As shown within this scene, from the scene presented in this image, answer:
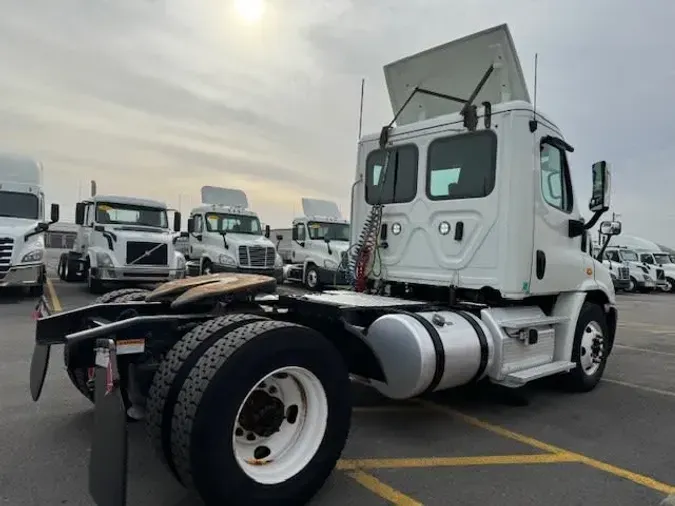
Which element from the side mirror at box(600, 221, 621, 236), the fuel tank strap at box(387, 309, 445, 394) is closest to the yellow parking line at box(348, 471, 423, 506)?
the fuel tank strap at box(387, 309, 445, 394)

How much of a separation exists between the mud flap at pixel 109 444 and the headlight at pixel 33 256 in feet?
36.9

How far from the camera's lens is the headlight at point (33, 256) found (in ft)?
40.6

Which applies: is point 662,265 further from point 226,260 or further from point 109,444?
point 109,444

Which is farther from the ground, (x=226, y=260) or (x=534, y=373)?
(x=226, y=260)

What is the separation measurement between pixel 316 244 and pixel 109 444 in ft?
51.8

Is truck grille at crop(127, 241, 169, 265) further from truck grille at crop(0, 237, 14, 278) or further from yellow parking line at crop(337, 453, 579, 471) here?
yellow parking line at crop(337, 453, 579, 471)

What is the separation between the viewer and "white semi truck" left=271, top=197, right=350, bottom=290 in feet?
58.4

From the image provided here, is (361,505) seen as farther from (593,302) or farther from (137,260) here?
(137,260)

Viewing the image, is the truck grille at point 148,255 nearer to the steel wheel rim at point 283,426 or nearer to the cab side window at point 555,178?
the cab side window at point 555,178

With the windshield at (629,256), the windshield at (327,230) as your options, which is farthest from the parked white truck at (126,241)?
the windshield at (629,256)

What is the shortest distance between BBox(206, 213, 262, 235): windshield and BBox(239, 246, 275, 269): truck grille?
1101 millimetres

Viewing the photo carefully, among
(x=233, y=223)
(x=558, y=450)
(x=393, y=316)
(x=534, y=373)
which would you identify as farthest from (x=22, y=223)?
(x=558, y=450)

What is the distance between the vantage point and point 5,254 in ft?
39.9

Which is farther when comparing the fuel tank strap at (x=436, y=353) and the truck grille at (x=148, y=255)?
the truck grille at (x=148, y=255)
